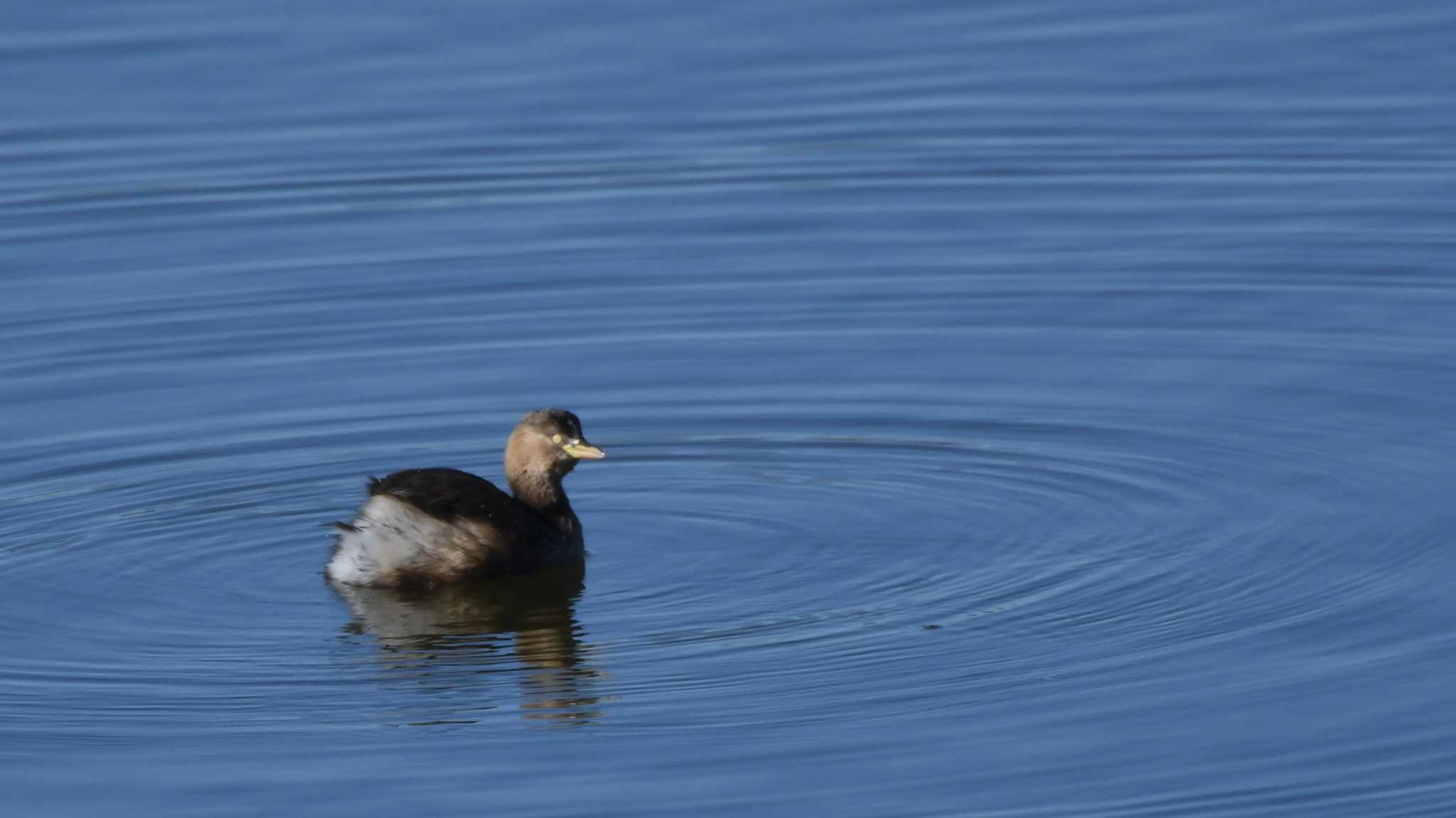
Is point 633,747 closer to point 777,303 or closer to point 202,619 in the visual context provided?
point 202,619

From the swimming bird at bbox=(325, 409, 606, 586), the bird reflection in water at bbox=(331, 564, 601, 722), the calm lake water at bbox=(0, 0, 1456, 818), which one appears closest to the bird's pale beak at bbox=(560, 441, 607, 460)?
the swimming bird at bbox=(325, 409, 606, 586)

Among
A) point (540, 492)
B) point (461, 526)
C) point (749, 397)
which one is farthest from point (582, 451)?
point (749, 397)

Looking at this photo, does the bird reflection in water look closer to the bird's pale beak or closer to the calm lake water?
the calm lake water

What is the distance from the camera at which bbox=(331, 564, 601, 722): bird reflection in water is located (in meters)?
9.97

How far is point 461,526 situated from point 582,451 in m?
0.71

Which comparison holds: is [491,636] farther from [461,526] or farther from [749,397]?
[749,397]

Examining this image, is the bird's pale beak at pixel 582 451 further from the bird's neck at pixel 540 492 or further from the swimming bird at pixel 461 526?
the bird's neck at pixel 540 492

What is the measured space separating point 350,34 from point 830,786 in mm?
12402

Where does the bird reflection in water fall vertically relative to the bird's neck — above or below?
below

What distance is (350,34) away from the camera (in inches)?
795

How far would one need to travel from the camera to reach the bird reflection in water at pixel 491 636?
392 inches

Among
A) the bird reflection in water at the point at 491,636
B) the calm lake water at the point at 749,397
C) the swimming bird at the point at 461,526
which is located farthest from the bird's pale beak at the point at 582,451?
Answer: the bird reflection in water at the point at 491,636

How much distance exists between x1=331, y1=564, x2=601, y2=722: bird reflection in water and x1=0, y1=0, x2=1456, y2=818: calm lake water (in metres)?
0.03

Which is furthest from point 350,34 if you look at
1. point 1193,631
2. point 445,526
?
point 1193,631
